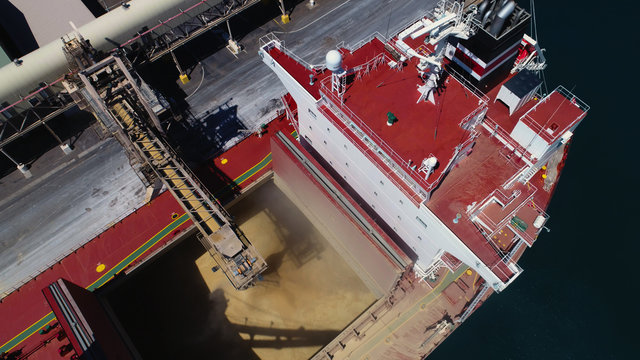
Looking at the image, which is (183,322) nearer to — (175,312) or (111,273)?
(175,312)

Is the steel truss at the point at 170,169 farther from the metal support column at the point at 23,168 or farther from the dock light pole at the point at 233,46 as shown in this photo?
the dock light pole at the point at 233,46

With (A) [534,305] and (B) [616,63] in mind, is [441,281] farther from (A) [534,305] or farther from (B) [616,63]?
(B) [616,63]

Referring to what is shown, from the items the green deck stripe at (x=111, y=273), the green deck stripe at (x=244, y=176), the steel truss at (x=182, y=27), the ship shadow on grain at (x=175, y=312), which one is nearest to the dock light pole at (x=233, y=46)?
the steel truss at (x=182, y=27)

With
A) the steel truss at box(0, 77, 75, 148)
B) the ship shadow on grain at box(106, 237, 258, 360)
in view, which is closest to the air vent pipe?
the ship shadow on grain at box(106, 237, 258, 360)

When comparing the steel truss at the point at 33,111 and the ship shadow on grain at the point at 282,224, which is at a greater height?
the steel truss at the point at 33,111

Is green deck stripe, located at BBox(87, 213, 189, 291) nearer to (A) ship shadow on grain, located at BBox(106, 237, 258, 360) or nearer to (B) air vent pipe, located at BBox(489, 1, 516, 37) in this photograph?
(A) ship shadow on grain, located at BBox(106, 237, 258, 360)

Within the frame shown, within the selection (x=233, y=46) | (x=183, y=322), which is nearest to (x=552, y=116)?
(x=233, y=46)
